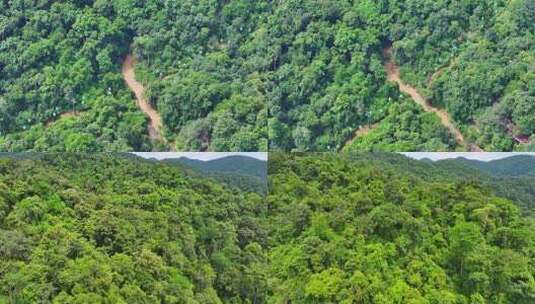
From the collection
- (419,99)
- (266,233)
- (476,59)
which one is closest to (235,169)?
(266,233)

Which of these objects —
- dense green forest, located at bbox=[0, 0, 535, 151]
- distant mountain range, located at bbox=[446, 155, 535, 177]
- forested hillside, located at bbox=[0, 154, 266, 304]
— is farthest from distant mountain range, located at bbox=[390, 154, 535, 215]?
forested hillside, located at bbox=[0, 154, 266, 304]

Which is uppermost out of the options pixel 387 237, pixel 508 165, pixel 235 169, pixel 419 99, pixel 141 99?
pixel 419 99

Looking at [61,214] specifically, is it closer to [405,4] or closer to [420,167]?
[420,167]

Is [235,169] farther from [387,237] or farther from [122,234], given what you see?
[387,237]

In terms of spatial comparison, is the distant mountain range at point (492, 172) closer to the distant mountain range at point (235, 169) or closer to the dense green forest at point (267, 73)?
the dense green forest at point (267, 73)

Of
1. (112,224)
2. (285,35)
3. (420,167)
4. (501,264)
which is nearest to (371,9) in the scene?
(285,35)

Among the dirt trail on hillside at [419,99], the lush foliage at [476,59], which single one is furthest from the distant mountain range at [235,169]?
the lush foliage at [476,59]
